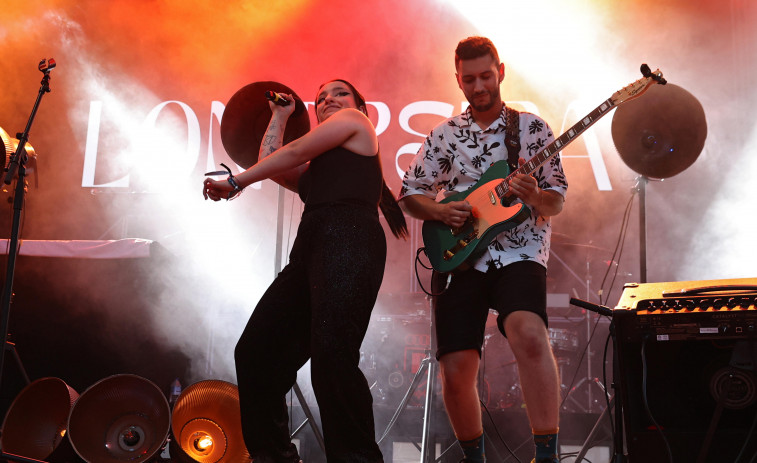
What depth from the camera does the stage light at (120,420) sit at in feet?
13.6

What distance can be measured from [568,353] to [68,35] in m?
5.84

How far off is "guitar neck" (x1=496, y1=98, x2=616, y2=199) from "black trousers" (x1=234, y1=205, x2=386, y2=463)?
68 cm

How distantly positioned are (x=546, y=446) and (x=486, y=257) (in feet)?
2.76

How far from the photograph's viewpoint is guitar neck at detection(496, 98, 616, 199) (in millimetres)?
2961

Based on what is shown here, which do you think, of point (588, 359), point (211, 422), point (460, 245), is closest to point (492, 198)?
point (460, 245)

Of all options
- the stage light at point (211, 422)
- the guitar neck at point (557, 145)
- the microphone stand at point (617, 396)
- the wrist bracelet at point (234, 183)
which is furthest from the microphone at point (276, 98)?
the stage light at point (211, 422)

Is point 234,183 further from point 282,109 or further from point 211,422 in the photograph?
point 211,422

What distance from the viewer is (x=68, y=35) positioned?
22.7 ft

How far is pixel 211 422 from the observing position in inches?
171

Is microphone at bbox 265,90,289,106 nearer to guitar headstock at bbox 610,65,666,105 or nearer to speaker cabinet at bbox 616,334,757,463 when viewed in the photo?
guitar headstock at bbox 610,65,666,105

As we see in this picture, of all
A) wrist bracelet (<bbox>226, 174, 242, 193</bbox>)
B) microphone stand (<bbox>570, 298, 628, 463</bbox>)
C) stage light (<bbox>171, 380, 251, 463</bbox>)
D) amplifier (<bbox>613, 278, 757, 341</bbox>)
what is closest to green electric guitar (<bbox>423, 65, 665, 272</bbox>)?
microphone stand (<bbox>570, 298, 628, 463</bbox>)

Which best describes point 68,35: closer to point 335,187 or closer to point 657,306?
point 335,187

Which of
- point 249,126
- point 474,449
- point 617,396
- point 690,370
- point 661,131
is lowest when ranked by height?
point 474,449

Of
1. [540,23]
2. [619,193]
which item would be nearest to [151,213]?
[540,23]
